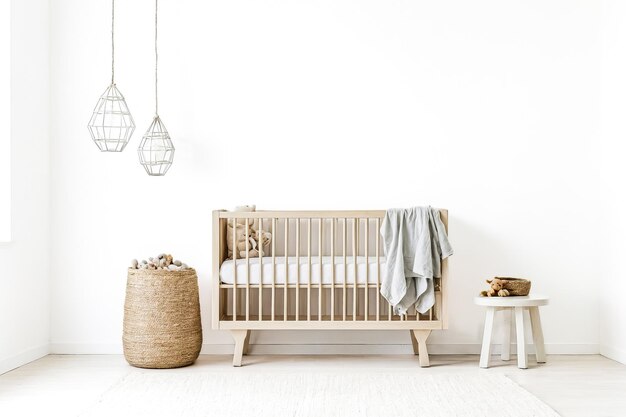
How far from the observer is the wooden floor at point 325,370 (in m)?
2.96

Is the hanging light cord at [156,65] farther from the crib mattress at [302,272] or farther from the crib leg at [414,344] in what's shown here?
the crib leg at [414,344]

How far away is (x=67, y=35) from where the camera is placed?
412cm

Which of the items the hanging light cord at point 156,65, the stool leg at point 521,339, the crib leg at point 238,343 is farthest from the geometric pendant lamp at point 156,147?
the stool leg at point 521,339

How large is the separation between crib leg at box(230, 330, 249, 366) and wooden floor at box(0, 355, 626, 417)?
51 millimetres

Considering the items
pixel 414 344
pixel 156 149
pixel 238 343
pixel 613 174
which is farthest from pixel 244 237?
pixel 613 174

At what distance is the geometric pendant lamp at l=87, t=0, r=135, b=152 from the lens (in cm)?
381

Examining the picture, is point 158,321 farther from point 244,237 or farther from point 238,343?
point 244,237

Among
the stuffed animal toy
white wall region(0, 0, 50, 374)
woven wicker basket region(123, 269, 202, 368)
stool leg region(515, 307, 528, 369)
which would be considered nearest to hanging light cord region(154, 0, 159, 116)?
white wall region(0, 0, 50, 374)

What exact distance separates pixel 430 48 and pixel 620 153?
3.78ft

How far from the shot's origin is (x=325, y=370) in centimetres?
361

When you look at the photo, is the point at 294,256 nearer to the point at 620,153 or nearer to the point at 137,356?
the point at 137,356

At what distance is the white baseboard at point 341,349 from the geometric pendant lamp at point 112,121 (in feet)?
3.63

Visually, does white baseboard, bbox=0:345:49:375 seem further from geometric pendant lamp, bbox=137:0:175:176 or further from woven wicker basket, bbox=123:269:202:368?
geometric pendant lamp, bbox=137:0:175:176

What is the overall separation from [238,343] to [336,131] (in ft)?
4.19
